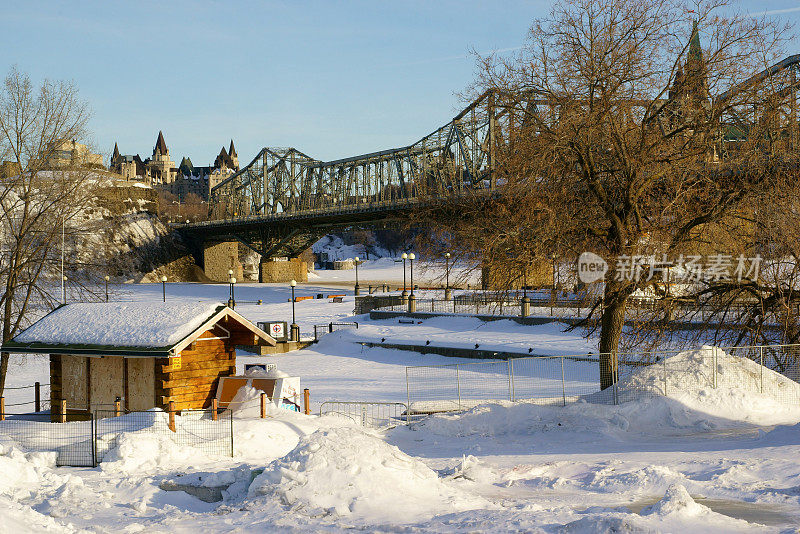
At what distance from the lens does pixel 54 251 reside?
30.4m

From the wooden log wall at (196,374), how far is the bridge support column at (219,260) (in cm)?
9179

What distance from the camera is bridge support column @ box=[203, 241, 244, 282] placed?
110 meters

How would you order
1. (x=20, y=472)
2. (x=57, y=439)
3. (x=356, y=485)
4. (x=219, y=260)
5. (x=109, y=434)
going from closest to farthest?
1. (x=356, y=485)
2. (x=20, y=472)
3. (x=109, y=434)
4. (x=57, y=439)
5. (x=219, y=260)

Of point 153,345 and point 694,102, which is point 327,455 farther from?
point 694,102

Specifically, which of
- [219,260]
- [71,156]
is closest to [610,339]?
[71,156]

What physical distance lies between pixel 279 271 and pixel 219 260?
15.2 metres

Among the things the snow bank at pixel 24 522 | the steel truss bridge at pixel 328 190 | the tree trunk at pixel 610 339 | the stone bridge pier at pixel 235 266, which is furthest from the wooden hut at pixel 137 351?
the stone bridge pier at pixel 235 266

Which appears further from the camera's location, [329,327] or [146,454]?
[329,327]

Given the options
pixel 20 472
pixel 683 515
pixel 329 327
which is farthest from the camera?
pixel 329 327

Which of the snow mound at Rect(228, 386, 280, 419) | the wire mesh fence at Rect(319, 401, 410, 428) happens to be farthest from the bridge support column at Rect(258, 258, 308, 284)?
the snow mound at Rect(228, 386, 280, 419)

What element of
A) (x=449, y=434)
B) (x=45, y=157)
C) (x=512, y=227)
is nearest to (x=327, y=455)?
(x=449, y=434)

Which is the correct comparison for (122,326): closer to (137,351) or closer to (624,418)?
(137,351)

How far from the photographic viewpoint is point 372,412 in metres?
22.6

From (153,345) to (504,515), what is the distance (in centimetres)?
1002
